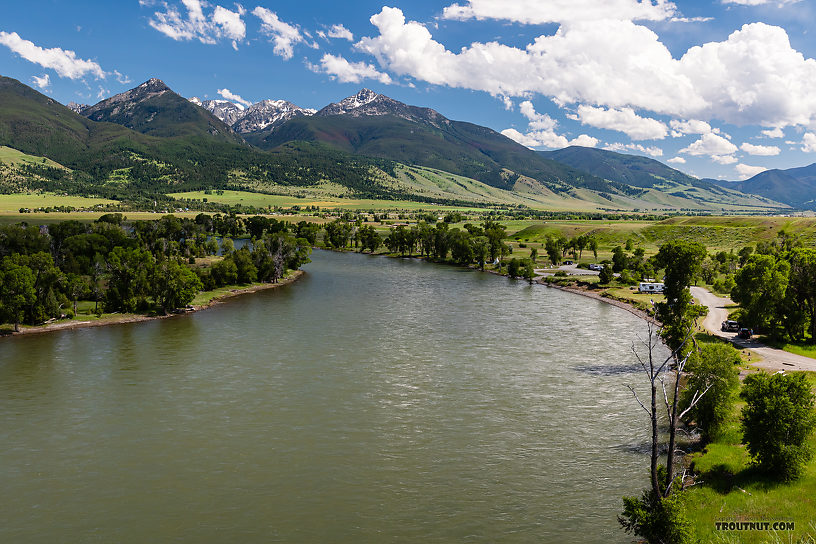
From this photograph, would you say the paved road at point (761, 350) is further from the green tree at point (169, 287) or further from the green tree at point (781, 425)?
the green tree at point (169, 287)

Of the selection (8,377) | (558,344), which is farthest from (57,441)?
(558,344)

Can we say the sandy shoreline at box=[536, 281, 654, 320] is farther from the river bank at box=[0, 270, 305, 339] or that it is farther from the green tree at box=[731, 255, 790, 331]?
the river bank at box=[0, 270, 305, 339]

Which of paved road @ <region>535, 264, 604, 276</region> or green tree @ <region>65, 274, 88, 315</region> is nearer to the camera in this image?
green tree @ <region>65, 274, 88, 315</region>

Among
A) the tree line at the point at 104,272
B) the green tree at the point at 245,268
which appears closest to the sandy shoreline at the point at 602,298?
the tree line at the point at 104,272

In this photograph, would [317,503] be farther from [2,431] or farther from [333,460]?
[2,431]

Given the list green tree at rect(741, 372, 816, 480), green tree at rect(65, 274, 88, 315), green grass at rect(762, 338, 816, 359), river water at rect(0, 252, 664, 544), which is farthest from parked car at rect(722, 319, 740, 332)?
green tree at rect(65, 274, 88, 315)
